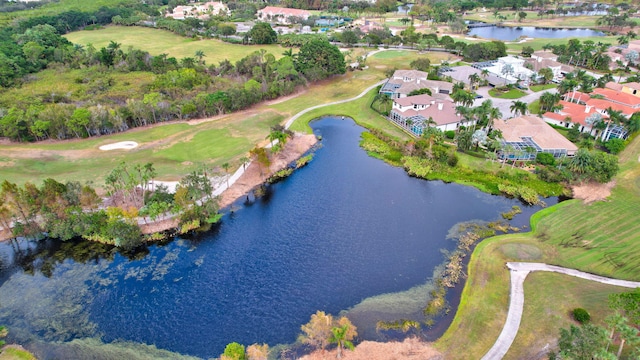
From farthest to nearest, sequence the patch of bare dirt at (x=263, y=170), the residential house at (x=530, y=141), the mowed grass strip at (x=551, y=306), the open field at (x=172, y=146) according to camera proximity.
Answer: the residential house at (x=530, y=141) < the open field at (x=172, y=146) < the patch of bare dirt at (x=263, y=170) < the mowed grass strip at (x=551, y=306)

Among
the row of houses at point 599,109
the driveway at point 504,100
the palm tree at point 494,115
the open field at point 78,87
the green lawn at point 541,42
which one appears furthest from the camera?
the green lawn at point 541,42

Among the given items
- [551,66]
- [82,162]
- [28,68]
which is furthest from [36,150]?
[551,66]

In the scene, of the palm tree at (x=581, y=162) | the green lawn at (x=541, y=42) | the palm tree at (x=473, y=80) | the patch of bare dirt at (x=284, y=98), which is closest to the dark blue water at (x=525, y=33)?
the green lawn at (x=541, y=42)

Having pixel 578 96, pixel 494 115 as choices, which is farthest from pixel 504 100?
pixel 494 115

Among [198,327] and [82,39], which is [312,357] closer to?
[198,327]

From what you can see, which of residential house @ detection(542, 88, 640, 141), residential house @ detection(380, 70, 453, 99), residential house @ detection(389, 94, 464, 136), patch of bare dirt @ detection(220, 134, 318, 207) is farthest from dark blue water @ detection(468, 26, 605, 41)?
patch of bare dirt @ detection(220, 134, 318, 207)

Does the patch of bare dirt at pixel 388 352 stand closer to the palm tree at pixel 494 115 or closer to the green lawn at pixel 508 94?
the palm tree at pixel 494 115
